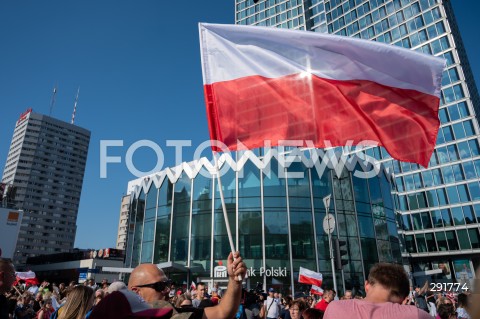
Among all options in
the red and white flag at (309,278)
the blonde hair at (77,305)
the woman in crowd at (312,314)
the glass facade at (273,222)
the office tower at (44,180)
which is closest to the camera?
the blonde hair at (77,305)

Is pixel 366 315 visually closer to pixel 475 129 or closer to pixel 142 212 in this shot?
pixel 142 212

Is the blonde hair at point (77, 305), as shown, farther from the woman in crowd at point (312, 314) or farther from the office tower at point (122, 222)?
the office tower at point (122, 222)

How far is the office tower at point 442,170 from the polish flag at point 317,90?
42733 mm

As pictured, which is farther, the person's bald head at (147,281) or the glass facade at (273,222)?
the glass facade at (273,222)

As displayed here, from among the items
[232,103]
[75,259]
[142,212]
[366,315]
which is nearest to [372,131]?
[232,103]

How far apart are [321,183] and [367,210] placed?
5009mm

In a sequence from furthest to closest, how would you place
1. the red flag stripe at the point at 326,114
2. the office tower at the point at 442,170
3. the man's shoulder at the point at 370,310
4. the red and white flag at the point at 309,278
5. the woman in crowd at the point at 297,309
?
the office tower at the point at 442,170
the red and white flag at the point at 309,278
the woman in crowd at the point at 297,309
the red flag stripe at the point at 326,114
the man's shoulder at the point at 370,310

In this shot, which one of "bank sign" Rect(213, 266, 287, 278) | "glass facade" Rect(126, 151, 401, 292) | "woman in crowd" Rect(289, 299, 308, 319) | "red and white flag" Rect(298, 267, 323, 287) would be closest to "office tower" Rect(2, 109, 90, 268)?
"glass facade" Rect(126, 151, 401, 292)

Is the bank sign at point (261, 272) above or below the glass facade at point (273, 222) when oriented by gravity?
below

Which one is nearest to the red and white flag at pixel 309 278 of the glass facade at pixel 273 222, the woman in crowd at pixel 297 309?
the woman in crowd at pixel 297 309

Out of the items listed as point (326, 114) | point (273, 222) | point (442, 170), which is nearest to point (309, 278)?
point (326, 114)

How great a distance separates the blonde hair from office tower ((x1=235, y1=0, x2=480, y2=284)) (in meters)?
45.5

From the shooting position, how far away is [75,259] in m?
66.1

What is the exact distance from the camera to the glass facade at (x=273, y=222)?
27453 millimetres
